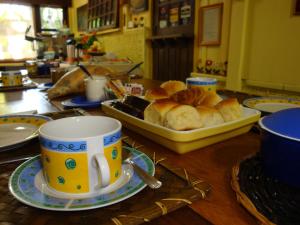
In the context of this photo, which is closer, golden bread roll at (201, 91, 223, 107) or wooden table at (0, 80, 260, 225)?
wooden table at (0, 80, 260, 225)

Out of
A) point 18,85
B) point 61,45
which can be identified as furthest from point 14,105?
point 61,45

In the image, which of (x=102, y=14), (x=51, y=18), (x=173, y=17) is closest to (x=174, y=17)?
(x=173, y=17)

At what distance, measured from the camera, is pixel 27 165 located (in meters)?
0.43

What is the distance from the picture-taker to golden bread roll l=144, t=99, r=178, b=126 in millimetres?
552

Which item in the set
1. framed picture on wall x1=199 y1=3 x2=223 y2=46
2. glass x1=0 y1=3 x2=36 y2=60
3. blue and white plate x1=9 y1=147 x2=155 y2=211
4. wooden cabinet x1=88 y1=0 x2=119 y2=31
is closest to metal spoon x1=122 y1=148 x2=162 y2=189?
blue and white plate x1=9 y1=147 x2=155 y2=211

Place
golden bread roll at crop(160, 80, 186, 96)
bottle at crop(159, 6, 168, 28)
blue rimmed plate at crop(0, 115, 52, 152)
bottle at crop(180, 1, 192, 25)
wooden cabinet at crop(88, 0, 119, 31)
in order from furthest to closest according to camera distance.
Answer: wooden cabinet at crop(88, 0, 119, 31), bottle at crop(159, 6, 168, 28), bottle at crop(180, 1, 192, 25), golden bread roll at crop(160, 80, 186, 96), blue rimmed plate at crop(0, 115, 52, 152)

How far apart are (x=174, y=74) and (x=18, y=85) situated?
1.81 meters

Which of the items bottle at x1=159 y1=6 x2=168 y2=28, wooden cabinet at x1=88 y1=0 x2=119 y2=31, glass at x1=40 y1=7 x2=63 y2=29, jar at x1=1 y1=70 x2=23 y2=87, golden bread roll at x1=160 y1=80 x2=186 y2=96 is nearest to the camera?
golden bread roll at x1=160 y1=80 x2=186 y2=96

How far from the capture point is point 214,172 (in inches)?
17.5

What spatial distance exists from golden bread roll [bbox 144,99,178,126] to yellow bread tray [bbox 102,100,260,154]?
1.0 inches

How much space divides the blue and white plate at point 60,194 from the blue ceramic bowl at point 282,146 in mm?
179

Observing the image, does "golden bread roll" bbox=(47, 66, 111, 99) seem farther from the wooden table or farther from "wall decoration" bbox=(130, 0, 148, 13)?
"wall decoration" bbox=(130, 0, 148, 13)

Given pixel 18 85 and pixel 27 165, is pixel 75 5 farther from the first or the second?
pixel 27 165

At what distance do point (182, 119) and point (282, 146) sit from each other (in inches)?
8.4
